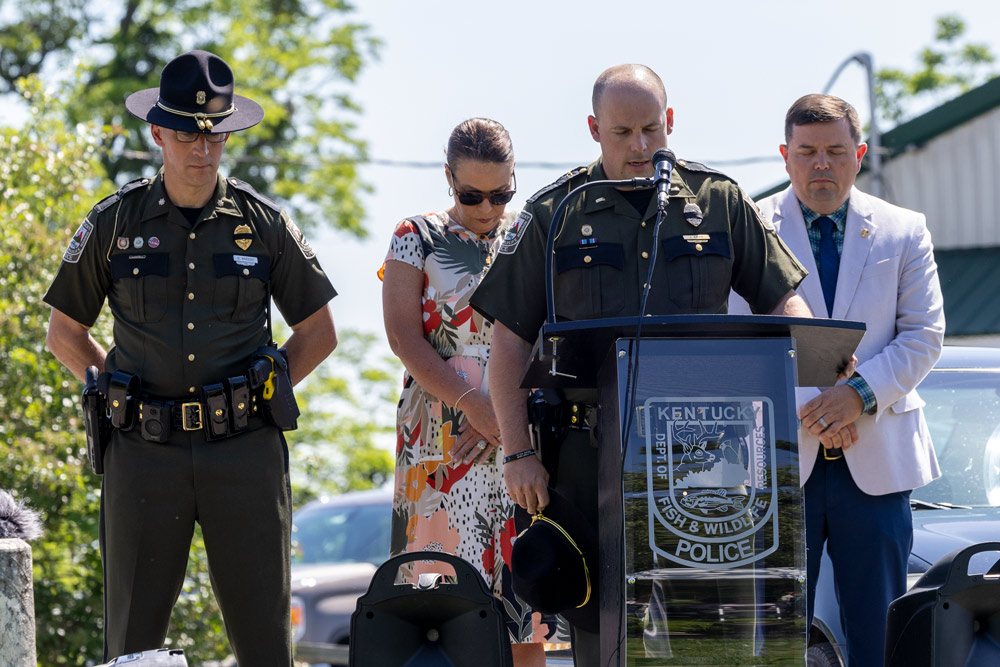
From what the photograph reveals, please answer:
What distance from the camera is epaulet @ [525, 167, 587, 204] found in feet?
13.8

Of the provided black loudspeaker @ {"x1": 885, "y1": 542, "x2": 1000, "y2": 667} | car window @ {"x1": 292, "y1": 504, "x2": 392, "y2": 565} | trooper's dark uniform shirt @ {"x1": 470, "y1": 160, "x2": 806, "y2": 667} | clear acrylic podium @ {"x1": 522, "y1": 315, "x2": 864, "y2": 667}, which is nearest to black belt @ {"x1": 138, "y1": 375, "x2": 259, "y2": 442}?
trooper's dark uniform shirt @ {"x1": 470, "y1": 160, "x2": 806, "y2": 667}

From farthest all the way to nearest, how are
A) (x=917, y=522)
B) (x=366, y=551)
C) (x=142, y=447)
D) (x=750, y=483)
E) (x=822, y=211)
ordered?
(x=366, y=551), (x=917, y=522), (x=822, y=211), (x=142, y=447), (x=750, y=483)

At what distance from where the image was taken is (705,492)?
3.27 meters

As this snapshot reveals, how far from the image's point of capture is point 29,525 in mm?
4531

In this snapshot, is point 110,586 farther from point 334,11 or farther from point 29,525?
point 334,11

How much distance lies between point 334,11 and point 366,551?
1622cm

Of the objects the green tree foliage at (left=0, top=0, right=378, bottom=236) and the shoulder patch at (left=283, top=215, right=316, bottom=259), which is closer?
the shoulder patch at (left=283, top=215, right=316, bottom=259)

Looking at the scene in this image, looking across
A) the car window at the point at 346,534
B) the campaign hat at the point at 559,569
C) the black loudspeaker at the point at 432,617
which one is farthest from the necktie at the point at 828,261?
the car window at the point at 346,534

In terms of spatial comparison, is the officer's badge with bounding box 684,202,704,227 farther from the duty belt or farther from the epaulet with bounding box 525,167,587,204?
the duty belt

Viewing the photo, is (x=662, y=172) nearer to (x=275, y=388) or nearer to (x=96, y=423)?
(x=275, y=388)

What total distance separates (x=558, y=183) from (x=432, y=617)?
4.70 feet

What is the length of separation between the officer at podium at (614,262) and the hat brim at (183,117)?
1176 millimetres

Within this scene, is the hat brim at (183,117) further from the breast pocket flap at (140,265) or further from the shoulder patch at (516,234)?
the shoulder patch at (516,234)

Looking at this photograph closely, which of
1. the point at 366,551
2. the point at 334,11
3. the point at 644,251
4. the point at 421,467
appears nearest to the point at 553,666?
the point at 421,467
